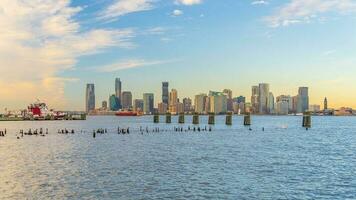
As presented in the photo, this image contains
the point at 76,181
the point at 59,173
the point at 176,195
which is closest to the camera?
the point at 176,195

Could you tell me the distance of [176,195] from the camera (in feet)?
146

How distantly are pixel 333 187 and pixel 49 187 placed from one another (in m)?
31.1

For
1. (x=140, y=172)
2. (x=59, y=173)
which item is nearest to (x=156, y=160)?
(x=140, y=172)

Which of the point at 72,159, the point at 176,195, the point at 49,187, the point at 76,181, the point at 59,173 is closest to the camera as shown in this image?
the point at 176,195

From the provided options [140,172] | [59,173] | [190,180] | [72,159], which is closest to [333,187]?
[190,180]

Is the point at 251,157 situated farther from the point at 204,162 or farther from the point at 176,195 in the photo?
the point at 176,195

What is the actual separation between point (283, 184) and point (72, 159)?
40.9 meters

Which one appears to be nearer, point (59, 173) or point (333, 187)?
point (333, 187)

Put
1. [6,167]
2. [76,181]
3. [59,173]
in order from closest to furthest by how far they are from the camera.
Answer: [76,181] → [59,173] → [6,167]

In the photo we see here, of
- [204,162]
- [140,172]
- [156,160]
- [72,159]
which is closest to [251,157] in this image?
[204,162]

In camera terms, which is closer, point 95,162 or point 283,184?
point 283,184

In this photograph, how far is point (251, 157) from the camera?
3137 inches

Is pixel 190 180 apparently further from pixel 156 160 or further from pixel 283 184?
pixel 156 160

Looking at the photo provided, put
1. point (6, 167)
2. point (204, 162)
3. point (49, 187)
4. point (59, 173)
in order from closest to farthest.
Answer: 1. point (49, 187)
2. point (59, 173)
3. point (6, 167)
4. point (204, 162)
